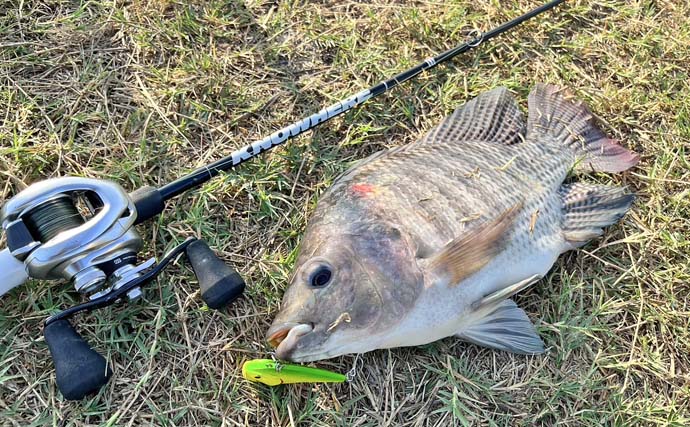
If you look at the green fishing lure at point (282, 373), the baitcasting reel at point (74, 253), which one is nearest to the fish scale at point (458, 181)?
the green fishing lure at point (282, 373)

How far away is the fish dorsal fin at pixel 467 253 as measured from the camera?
2639 mm

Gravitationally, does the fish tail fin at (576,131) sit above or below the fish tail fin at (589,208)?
above

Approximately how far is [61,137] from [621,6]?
3731 millimetres

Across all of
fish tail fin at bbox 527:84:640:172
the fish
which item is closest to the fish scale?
the fish

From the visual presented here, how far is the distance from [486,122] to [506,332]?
119cm

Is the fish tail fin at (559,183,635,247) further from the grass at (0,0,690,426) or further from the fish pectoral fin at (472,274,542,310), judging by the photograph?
the fish pectoral fin at (472,274,542,310)

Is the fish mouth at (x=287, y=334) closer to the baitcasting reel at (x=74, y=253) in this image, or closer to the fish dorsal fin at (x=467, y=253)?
the baitcasting reel at (x=74, y=253)

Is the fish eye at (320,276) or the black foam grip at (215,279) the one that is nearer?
the fish eye at (320,276)

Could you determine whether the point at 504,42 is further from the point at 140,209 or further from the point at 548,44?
the point at 140,209

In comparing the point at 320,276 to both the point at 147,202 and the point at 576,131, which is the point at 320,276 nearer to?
the point at 147,202

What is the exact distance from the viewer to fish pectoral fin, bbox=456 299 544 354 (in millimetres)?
2896

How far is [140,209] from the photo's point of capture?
2750 millimetres

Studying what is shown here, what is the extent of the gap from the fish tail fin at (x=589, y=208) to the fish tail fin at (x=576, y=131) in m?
0.16

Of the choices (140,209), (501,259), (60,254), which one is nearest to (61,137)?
(140,209)
